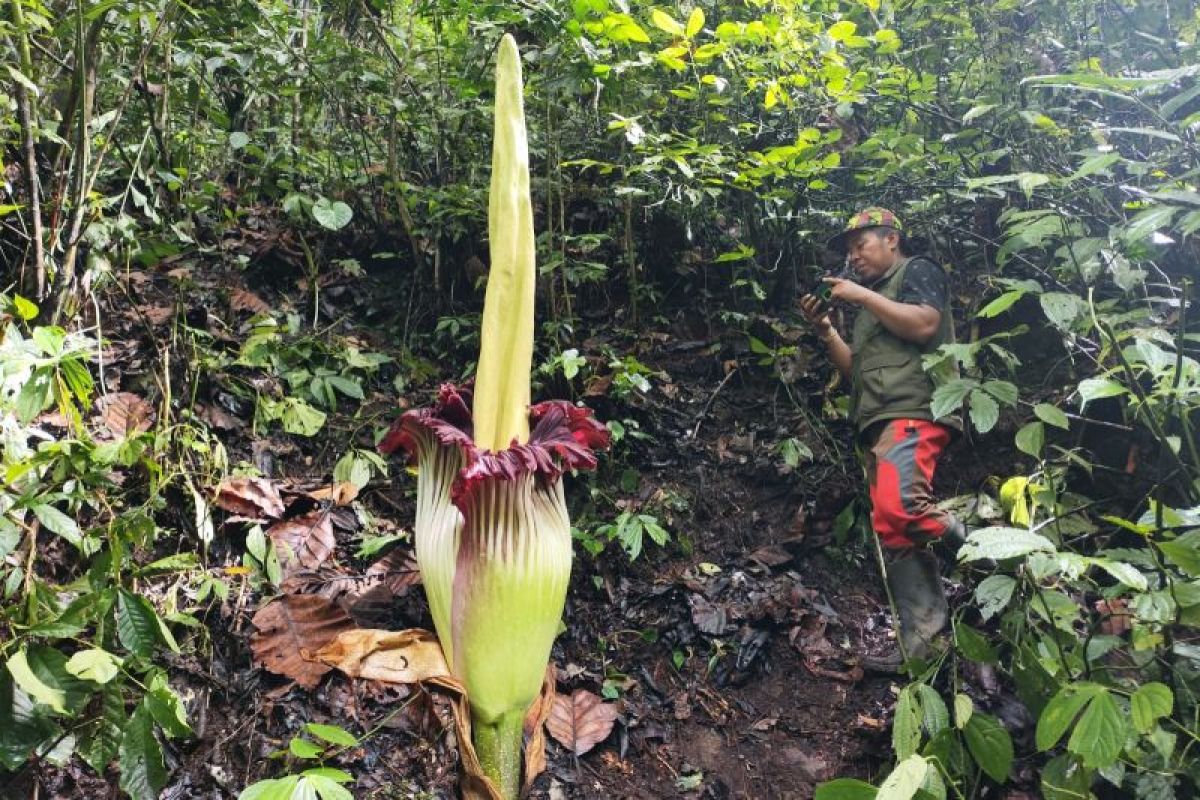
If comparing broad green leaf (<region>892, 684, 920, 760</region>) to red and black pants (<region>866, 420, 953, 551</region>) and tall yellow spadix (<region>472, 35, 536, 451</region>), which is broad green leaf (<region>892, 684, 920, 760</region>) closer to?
red and black pants (<region>866, 420, 953, 551</region>)

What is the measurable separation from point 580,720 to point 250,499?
1.06 metres

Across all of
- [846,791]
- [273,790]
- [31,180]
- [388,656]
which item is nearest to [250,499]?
[388,656]

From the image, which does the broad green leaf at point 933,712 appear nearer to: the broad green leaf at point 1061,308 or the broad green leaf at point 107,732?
the broad green leaf at point 1061,308

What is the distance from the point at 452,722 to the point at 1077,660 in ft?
4.50

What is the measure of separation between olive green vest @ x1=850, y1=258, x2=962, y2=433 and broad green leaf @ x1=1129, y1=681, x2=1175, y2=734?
4.34 feet

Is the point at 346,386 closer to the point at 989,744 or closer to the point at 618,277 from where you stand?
the point at 618,277

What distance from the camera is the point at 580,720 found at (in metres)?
1.88

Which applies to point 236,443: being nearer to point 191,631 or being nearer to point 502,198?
point 191,631

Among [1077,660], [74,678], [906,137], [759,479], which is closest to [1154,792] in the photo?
[1077,660]

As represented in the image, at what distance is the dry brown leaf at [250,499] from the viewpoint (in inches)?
74.2

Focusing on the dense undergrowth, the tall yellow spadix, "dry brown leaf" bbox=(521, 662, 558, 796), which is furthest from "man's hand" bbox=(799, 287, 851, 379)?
"dry brown leaf" bbox=(521, 662, 558, 796)

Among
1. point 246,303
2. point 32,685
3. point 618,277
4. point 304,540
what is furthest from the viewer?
point 618,277

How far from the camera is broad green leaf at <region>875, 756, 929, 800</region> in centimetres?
114

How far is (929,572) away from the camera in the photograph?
2.39m
